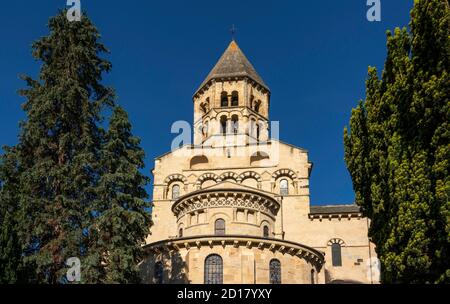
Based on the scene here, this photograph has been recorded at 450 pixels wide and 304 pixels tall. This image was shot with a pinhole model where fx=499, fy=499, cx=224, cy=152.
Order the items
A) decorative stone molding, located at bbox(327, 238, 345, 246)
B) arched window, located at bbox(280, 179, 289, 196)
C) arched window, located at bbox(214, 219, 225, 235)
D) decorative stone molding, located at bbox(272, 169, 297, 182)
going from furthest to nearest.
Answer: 1. decorative stone molding, located at bbox(272, 169, 297, 182)
2. arched window, located at bbox(280, 179, 289, 196)
3. decorative stone molding, located at bbox(327, 238, 345, 246)
4. arched window, located at bbox(214, 219, 225, 235)

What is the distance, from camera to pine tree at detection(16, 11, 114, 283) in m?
20.9

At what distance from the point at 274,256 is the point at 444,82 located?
18.7 meters

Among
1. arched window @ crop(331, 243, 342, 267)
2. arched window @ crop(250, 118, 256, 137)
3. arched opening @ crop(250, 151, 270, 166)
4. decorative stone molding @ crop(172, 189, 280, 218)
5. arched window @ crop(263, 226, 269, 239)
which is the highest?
arched window @ crop(250, 118, 256, 137)

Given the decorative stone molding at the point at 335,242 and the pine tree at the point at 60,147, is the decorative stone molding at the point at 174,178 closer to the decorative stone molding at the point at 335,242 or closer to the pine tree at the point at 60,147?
the decorative stone molding at the point at 335,242

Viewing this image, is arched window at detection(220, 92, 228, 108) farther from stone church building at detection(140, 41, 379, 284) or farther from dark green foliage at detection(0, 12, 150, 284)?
dark green foliage at detection(0, 12, 150, 284)

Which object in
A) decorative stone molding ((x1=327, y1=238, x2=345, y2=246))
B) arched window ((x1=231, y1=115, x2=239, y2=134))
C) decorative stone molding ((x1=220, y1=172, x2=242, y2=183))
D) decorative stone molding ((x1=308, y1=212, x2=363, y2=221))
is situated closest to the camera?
decorative stone molding ((x1=327, y1=238, x2=345, y2=246))

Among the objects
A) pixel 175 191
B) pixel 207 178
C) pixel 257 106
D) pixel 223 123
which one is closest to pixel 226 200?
pixel 207 178

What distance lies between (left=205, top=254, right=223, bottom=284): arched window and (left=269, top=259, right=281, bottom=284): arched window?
120 inches

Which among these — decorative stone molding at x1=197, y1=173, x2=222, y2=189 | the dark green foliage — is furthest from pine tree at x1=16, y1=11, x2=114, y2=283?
decorative stone molding at x1=197, y1=173, x2=222, y2=189

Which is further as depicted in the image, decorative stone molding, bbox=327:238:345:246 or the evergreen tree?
decorative stone molding, bbox=327:238:345:246

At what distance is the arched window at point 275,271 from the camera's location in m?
29.6

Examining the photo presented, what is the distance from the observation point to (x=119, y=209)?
71.8 ft

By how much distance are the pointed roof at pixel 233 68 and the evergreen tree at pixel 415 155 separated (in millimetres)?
31429

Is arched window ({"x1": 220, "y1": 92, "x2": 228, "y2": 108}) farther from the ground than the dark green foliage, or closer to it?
farther from the ground
